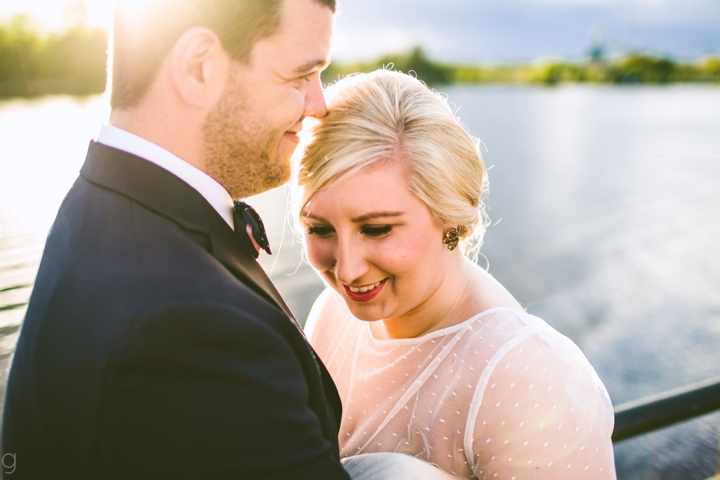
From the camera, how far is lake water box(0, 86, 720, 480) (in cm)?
629

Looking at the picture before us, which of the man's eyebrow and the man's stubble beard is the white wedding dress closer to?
the man's stubble beard

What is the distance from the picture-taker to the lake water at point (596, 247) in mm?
6289

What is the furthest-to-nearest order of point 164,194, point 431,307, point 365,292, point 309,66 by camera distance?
point 431,307 < point 365,292 < point 309,66 < point 164,194

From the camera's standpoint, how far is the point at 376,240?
2.02 metres

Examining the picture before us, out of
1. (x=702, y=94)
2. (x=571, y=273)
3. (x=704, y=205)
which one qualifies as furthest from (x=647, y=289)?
(x=702, y=94)

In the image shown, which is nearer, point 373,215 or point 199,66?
point 199,66

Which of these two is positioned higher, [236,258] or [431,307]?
[236,258]

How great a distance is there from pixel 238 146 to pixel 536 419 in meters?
1.32

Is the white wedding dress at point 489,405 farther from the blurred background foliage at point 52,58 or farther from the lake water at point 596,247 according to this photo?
the blurred background foliage at point 52,58

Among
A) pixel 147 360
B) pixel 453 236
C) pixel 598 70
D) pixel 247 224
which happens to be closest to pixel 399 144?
pixel 453 236

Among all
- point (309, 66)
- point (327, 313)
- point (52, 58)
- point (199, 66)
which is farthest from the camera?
point (52, 58)

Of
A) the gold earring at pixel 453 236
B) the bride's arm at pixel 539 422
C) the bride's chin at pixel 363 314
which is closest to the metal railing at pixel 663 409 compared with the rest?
the bride's arm at pixel 539 422

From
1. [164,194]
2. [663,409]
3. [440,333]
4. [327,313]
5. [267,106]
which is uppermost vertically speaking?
[267,106]

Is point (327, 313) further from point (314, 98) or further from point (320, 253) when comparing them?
point (314, 98)
